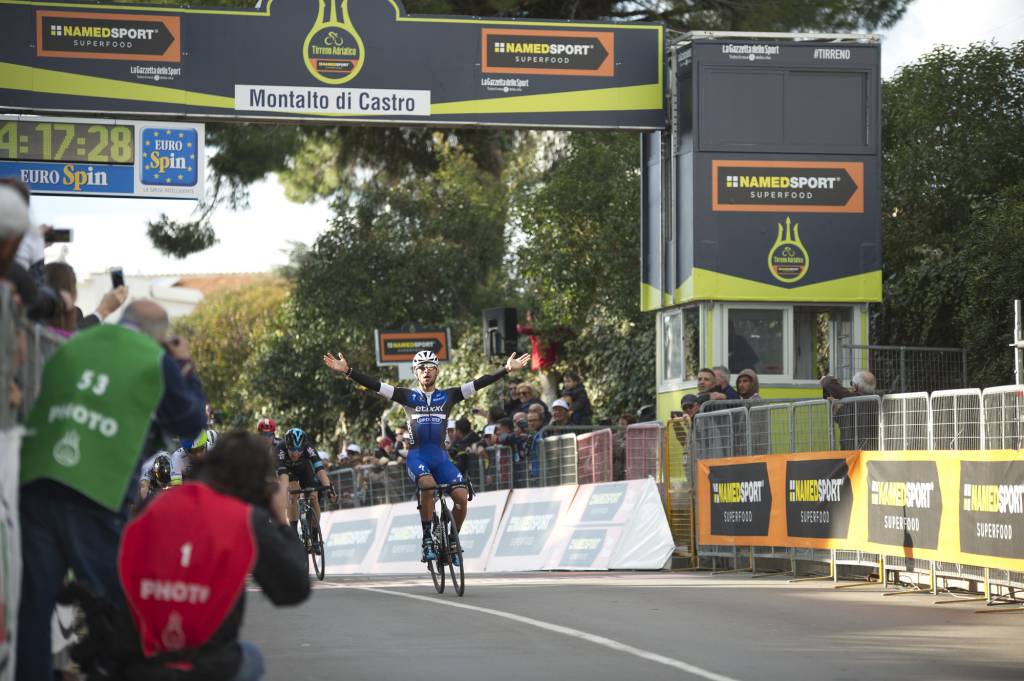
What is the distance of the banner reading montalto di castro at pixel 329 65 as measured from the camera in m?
25.0

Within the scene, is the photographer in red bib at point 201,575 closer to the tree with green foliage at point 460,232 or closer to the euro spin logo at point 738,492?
the euro spin logo at point 738,492

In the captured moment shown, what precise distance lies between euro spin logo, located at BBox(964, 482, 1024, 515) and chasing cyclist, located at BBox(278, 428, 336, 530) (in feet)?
28.5

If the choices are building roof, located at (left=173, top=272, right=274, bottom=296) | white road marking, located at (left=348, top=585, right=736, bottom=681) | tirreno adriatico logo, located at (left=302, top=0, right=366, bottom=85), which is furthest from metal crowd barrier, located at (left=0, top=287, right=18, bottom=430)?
building roof, located at (left=173, top=272, right=274, bottom=296)

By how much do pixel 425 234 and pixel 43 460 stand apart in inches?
1659

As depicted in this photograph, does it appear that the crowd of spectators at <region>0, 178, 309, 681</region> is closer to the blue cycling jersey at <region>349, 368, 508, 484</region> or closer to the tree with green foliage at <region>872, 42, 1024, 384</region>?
the blue cycling jersey at <region>349, 368, 508, 484</region>

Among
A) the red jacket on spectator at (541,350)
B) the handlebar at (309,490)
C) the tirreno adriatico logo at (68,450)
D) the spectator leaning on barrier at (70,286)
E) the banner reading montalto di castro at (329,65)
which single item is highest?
the banner reading montalto di castro at (329,65)

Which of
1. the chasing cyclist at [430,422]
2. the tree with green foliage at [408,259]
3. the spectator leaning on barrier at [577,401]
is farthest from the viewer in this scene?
the tree with green foliage at [408,259]

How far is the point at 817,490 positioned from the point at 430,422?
12.8 ft

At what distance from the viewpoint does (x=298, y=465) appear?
20750 millimetres

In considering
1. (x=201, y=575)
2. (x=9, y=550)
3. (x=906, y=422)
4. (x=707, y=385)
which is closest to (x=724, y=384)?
(x=707, y=385)

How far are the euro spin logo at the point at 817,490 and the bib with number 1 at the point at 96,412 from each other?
11.2 meters

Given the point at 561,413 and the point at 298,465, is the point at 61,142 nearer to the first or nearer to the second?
the point at 298,465

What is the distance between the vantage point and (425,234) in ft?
159

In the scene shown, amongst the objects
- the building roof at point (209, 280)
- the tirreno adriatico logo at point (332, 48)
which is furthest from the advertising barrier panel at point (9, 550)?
the building roof at point (209, 280)
